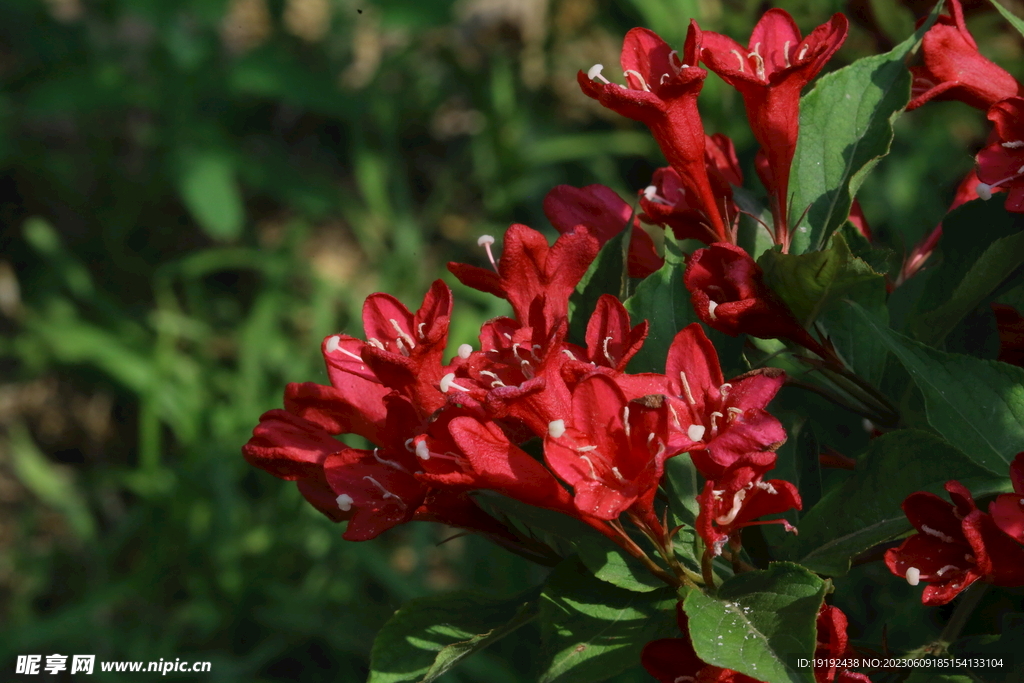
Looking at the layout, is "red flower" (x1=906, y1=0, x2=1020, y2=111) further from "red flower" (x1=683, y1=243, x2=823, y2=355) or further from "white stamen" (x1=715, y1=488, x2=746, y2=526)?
"white stamen" (x1=715, y1=488, x2=746, y2=526)

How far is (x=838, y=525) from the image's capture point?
825 millimetres

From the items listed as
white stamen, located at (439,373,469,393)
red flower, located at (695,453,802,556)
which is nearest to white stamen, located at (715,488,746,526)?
red flower, located at (695,453,802,556)

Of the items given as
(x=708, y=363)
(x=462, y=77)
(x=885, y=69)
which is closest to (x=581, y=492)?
(x=708, y=363)

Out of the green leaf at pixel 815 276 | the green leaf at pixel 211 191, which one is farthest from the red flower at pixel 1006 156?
the green leaf at pixel 211 191

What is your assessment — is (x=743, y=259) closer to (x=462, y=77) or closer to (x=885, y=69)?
(x=885, y=69)

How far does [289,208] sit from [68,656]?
165 centimetres

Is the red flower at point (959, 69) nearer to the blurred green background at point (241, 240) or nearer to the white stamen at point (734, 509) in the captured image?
the white stamen at point (734, 509)

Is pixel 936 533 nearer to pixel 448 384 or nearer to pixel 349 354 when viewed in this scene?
pixel 448 384

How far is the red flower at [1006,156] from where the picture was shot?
79 cm

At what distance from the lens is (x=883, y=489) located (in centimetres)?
79

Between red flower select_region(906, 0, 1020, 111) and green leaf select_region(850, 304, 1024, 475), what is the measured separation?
0.25 meters

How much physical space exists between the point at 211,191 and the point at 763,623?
2077mm

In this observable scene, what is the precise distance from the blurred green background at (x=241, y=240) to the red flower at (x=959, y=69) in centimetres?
90

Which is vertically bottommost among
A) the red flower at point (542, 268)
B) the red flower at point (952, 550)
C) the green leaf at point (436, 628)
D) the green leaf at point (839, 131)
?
the green leaf at point (436, 628)
